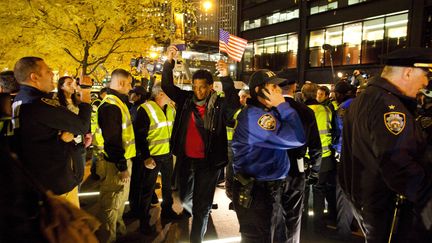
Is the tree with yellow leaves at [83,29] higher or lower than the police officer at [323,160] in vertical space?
higher

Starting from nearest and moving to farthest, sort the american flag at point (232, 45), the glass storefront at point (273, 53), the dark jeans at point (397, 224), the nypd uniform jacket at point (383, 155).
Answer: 1. the nypd uniform jacket at point (383, 155)
2. the dark jeans at point (397, 224)
3. the american flag at point (232, 45)
4. the glass storefront at point (273, 53)

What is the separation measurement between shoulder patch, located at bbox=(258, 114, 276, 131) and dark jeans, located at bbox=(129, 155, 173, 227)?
2.73 m

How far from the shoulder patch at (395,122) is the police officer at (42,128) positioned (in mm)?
2909

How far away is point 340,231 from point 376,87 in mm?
3277

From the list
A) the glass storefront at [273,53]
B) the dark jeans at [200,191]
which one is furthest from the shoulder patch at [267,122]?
the glass storefront at [273,53]

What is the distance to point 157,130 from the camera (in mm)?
5633

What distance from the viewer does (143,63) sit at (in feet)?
39.0

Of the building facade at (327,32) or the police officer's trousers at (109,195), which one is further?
the building facade at (327,32)

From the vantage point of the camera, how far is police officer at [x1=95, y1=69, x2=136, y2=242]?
4.54 m

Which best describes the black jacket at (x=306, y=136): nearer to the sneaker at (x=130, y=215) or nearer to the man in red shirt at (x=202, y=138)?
the man in red shirt at (x=202, y=138)

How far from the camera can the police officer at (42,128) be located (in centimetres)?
331

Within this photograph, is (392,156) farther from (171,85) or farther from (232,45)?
(232,45)

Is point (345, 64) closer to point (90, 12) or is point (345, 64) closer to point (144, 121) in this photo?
point (90, 12)

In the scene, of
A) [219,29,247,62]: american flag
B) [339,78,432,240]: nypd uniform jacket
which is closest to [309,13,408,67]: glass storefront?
[219,29,247,62]: american flag
